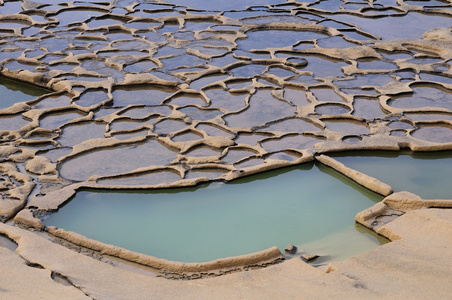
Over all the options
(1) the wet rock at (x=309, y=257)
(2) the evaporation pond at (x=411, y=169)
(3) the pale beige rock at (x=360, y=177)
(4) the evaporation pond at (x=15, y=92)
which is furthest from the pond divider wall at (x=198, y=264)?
(4) the evaporation pond at (x=15, y=92)

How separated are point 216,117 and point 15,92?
2.65 m

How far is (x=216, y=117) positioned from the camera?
685 cm

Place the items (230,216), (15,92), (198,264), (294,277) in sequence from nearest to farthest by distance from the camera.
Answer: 1. (294,277)
2. (198,264)
3. (230,216)
4. (15,92)

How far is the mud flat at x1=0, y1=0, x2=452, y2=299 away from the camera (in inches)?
159

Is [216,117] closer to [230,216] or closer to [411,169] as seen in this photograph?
[230,216]

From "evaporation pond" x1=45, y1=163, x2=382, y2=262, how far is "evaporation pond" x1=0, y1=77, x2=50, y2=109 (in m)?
2.63

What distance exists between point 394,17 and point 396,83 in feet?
10.2

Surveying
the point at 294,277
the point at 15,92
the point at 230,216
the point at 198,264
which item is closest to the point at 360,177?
the point at 230,216

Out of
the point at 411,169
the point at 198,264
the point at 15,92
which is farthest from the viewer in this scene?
the point at 15,92

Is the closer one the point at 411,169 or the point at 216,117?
the point at 411,169

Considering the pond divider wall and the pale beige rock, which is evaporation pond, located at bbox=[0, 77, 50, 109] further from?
the pale beige rock

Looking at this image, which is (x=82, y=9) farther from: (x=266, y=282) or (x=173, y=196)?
(x=266, y=282)

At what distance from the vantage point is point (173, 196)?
5387mm

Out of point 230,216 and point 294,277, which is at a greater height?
point 294,277
